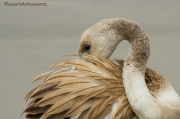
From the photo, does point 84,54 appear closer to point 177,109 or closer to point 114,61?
point 114,61

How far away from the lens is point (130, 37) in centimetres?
179

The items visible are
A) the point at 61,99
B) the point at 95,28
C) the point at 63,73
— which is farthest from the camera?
the point at 95,28

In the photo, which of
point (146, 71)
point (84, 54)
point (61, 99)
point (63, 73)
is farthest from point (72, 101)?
point (146, 71)

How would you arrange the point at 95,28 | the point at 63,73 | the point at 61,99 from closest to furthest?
the point at 61,99 → the point at 63,73 → the point at 95,28

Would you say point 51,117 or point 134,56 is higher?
point 134,56

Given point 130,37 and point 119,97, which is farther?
point 130,37

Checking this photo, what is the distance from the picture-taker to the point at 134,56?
1743 millimetres

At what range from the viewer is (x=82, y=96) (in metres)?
1.56

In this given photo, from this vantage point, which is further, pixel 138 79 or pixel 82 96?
pixel 138 79

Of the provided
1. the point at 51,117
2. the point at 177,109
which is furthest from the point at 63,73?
the point at 177,109

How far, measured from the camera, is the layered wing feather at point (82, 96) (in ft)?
5.07

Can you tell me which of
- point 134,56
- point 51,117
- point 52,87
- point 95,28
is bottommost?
point 51,117

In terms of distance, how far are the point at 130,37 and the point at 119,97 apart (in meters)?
0.34

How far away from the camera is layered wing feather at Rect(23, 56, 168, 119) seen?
155 cm
